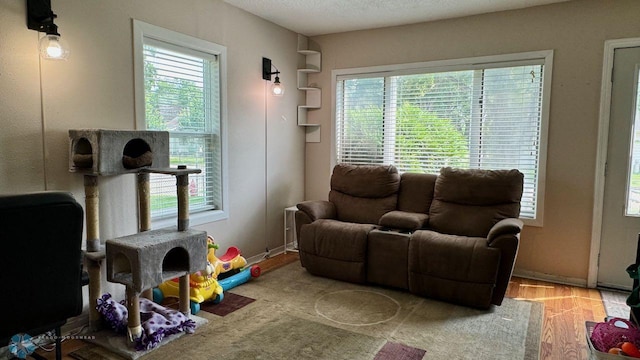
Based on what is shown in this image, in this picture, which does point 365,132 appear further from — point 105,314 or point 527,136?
point 105,314

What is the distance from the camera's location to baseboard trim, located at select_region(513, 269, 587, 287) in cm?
352

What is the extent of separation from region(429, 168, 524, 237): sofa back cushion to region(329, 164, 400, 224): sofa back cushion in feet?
1.47

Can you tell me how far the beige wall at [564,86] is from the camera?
3355 mm

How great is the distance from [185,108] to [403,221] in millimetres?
2037

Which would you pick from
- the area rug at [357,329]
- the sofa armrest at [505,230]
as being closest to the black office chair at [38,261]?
the area rug at [357,329]

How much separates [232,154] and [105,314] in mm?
1710

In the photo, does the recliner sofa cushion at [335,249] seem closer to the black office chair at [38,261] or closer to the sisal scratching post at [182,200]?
the sisal scratching post at [182,200]

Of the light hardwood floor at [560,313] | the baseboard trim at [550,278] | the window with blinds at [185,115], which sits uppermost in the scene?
the window with blinds at [185,115]

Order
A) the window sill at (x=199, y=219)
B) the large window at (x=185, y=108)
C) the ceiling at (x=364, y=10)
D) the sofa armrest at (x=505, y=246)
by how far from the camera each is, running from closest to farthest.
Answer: the sofa armrest at (x=505, y=246), the large window at (x=185, y=108), the window sill at (x=199, y=219), the ceiling at (x=364, y=10)

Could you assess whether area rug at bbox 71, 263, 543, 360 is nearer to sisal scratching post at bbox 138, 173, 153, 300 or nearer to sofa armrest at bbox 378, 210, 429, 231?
sofa armrest at bbox 378, 210, 429, 231

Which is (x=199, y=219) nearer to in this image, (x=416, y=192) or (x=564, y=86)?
(x=416, y=192)

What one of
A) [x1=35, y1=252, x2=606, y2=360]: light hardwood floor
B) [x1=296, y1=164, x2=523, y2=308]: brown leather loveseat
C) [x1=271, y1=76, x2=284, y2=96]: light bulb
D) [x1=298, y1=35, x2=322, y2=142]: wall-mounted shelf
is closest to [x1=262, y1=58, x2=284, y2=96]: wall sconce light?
[x1=271, y1=76, x2=284, y2=96]: light bulb

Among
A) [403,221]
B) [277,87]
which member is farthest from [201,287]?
[277,87]

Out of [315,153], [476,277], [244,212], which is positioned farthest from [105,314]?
[315,153]
